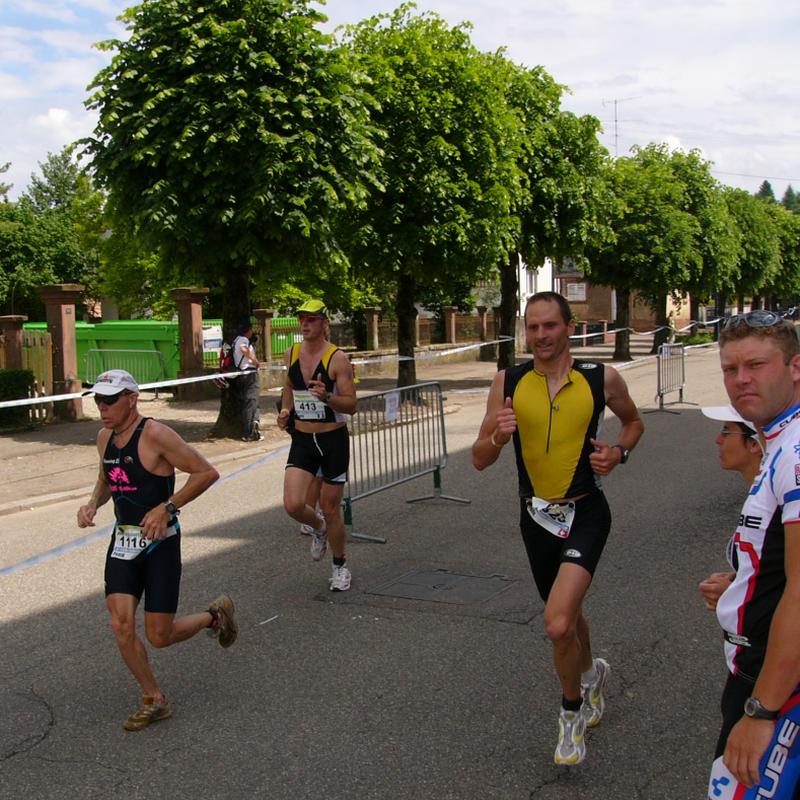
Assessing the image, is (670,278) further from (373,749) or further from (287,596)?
(373,749)

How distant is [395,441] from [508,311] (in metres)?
17.2

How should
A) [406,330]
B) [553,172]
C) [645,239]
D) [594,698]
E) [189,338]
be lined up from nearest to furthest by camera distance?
[594,698]
[406,330]
[189,338]
[553,172]
[645,239]

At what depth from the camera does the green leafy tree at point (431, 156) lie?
17.9 metres

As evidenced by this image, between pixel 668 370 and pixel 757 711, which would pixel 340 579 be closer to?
pixel 757 711

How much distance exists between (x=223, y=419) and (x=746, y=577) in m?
13.6

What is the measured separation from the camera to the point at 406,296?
2047 cm

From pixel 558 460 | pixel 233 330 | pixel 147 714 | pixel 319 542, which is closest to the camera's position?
pixel 558 460

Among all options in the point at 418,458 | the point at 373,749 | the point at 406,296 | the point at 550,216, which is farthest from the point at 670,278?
the point at 373,749

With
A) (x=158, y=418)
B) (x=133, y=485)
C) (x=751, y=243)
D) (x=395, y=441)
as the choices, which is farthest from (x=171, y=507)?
(x=751, y=243)

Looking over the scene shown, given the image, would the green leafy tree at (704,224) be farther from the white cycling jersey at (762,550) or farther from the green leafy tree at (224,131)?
the white cycling jersey at (762,550)

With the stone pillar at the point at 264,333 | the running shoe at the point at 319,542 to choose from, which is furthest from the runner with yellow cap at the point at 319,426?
the stone pillar at the point at 264,333

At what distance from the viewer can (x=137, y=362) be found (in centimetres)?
2370

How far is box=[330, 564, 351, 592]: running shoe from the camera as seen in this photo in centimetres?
690

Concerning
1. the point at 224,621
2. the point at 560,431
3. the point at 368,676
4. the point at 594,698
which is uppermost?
the point at 560,431
